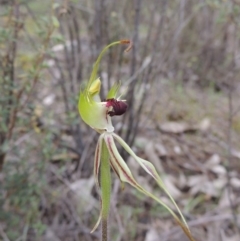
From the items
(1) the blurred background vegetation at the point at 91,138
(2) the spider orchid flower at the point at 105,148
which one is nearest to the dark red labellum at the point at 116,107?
(2) the spider orchid flower at the point at 105,148

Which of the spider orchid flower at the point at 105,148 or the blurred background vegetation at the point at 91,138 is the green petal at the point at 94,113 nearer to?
the spider orchid flower at the point at 105,148

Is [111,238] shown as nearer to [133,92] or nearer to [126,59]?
[133,92]

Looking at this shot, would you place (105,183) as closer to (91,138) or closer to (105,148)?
(105,148)

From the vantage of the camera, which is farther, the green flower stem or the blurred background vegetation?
the blurred background vegetation

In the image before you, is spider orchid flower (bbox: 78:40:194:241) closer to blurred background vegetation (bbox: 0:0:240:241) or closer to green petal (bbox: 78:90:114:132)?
green petal (bbox: 78:90:114:132)

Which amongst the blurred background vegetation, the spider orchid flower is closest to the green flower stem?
the spider orchid flower

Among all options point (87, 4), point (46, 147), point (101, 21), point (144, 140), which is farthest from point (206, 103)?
point (46, 147)
